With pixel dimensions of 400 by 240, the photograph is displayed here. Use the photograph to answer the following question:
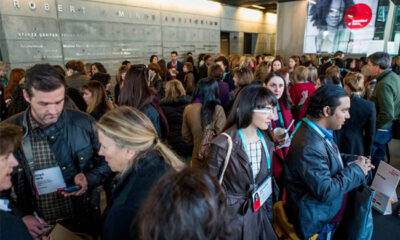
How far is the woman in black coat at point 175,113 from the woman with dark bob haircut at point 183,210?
2.30 meters

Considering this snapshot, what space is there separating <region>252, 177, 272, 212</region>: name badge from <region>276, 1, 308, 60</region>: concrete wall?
11520 millimetres

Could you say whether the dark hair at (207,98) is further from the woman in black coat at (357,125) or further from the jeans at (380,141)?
the jeans at (380,141)

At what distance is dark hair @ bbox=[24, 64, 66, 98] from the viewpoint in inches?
64.8

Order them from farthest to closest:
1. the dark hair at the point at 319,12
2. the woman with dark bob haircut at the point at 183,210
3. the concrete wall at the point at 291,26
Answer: the concrete wall at the point at 291,26, the dark hair at the point at 319,12, the woman with dark bob haircut at the point at 183,210

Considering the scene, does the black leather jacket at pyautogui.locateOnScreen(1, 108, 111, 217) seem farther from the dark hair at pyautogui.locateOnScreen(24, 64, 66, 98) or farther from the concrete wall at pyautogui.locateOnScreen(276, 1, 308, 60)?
the concrete wall at pyautogui.locateOnScreen(276, 1, 308, 60)

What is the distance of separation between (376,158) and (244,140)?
8.93ft

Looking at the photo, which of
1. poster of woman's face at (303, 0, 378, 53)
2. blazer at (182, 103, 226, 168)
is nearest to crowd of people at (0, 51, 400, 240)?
blazer at (182, 103, 226, 168)

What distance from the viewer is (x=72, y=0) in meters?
6.31

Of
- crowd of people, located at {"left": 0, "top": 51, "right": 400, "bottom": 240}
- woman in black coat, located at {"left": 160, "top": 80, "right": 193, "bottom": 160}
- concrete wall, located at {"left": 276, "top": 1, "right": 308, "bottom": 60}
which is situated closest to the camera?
crowd of people, located at {"left": 0, "top": 51, "right": 400, "bottom": 240}

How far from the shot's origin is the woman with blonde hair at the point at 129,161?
986mm

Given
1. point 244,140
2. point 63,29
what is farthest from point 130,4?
point 244,140

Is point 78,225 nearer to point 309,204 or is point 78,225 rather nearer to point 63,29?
point 309,204

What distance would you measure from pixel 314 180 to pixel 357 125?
1.59m

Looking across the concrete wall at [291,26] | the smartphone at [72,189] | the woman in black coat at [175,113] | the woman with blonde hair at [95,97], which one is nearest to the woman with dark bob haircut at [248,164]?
the smartphone at [72,189]
